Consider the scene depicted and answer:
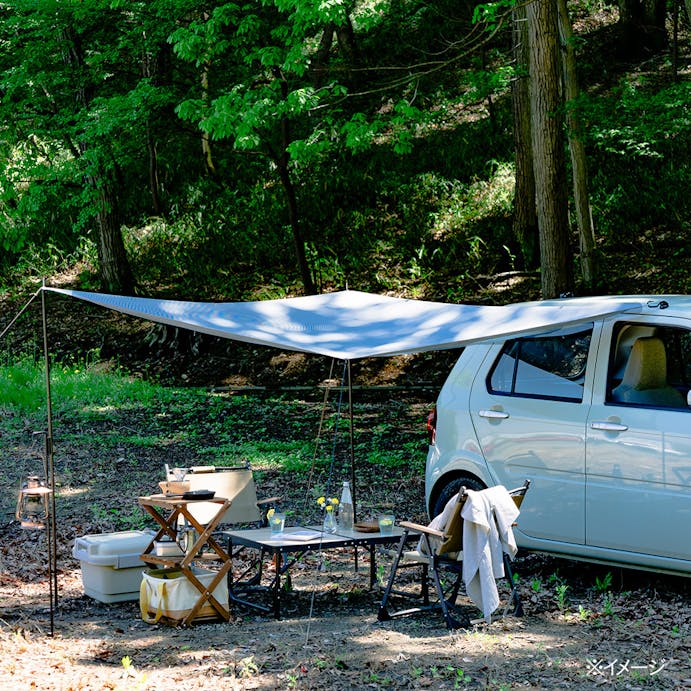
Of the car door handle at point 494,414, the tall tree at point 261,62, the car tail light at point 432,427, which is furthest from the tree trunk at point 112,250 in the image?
the car door handle at point 494,414

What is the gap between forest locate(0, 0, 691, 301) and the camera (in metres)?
14.5

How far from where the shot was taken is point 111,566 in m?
6.57

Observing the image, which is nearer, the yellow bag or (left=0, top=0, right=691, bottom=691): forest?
(left=0, top=0, right=691, bottom=691): forest

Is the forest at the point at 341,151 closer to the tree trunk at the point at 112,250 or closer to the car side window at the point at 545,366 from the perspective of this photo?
the tree trunk at the point at 112,250

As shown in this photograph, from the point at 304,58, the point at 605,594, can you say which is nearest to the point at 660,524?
the point at 605,594

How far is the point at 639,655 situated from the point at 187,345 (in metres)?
14.5

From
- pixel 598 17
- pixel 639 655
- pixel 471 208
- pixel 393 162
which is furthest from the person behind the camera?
pixel 598 17

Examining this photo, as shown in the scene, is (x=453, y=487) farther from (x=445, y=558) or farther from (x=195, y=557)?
(x=195, y=557)

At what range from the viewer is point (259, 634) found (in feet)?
19.2

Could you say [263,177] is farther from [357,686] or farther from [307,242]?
[357,686]

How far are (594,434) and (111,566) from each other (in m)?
3.28

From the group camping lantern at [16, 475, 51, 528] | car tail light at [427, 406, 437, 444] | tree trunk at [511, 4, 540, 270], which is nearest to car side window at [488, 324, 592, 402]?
car tail light at [427, 406, 437, 444]

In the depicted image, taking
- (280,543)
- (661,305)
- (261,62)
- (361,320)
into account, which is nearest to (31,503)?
(280,543)

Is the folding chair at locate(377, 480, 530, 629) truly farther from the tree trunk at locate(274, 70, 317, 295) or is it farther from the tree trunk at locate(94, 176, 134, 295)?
the tree trunk at locate(94, 176, 134, 295)
